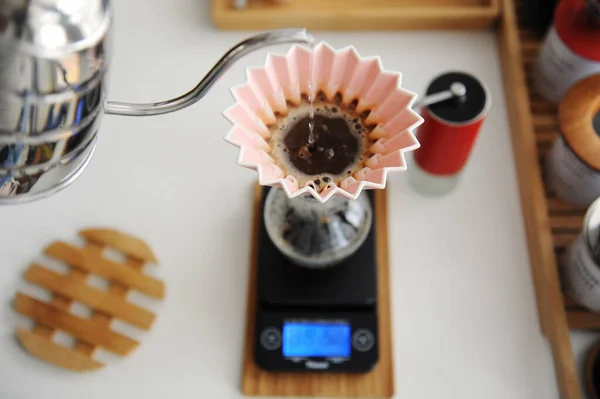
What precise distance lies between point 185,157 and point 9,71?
0.43 metres

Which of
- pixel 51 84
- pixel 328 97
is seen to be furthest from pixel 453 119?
pixel 51 84

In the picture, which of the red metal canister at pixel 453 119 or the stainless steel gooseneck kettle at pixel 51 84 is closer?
the stainless steel gooseneck kettle at pixel 51 84

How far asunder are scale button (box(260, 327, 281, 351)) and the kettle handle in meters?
0.29

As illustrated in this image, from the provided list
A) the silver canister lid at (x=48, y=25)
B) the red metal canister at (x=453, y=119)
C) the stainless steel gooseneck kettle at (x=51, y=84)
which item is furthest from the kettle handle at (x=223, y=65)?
the red metal canister at (x=453, y=119)

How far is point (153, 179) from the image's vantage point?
80cm

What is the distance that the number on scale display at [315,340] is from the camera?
69 cm

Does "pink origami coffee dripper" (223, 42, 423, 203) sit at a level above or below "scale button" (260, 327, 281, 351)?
above

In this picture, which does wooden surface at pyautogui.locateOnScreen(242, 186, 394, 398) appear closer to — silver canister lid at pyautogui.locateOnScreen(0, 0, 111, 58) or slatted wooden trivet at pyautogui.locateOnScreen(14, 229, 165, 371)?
slatted wooden trivet at pyautogui.locateOnScreen(14, 229, 165, 371)

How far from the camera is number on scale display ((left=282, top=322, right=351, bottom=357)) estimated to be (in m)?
0.69

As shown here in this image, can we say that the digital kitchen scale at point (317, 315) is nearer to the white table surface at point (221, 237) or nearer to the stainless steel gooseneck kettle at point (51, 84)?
the white table surface at point (221, 237)

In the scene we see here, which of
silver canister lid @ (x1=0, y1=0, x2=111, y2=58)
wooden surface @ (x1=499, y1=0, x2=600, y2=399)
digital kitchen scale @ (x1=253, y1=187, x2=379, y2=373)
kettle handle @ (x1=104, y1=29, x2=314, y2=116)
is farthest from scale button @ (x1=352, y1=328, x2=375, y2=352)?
silver canister lid @ (x1=0, y1=0, x2=111, y2=58)

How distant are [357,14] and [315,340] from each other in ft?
1.45

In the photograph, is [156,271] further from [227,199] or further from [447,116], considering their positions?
[447,116]

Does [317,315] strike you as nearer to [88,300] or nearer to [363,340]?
[363,340]
